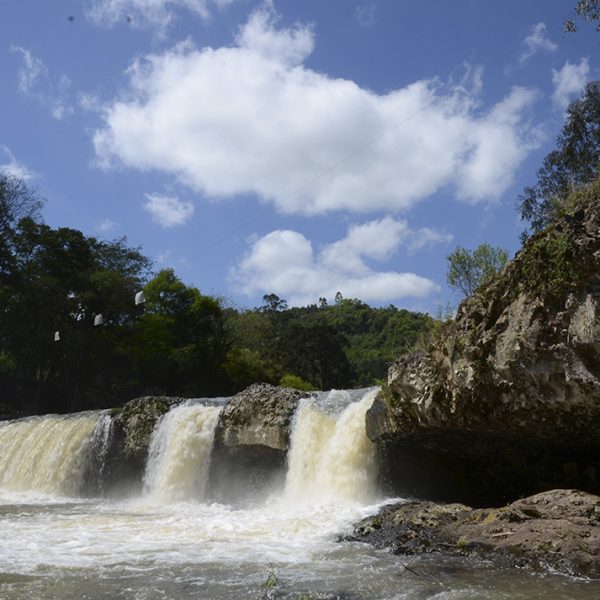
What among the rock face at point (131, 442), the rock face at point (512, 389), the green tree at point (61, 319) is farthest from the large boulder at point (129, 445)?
the green tree at point (61, 319)

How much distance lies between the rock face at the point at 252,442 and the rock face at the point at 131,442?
246 cm

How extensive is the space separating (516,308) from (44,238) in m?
32.0

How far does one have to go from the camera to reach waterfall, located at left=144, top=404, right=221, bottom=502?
47.8 feet

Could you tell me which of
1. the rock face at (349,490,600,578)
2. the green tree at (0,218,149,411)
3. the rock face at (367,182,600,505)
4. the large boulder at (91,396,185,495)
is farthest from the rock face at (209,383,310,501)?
the green tree at (0,218,149,411)

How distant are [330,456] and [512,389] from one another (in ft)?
16.1

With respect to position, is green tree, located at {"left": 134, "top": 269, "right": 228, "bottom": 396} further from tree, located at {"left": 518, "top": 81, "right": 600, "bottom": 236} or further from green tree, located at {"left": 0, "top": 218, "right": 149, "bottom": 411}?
tree, located at {"left": 518, "top": 81, "right": 600, "bottom": 236}

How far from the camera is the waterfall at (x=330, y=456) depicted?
11578mm

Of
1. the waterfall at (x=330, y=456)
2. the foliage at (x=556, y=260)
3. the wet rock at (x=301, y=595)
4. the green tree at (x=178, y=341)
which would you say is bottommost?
the wet rock at (x=301, y=595)

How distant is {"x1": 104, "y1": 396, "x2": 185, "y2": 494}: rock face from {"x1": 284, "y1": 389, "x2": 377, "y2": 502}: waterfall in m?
4.81

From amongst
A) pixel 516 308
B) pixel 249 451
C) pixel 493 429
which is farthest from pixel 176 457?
pixel 516 308

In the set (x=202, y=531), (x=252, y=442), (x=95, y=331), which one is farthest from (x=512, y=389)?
(x=95, y=331)

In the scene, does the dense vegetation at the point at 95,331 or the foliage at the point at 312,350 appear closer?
the dense vegetation at the point at 95,331

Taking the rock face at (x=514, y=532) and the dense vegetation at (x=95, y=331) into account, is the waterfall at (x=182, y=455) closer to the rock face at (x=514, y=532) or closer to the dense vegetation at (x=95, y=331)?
the rock face at (x=514, y=532)

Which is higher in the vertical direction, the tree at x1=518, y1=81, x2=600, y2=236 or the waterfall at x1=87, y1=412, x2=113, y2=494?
the tree at x1=518, y1=81, x2=600, y2=236
